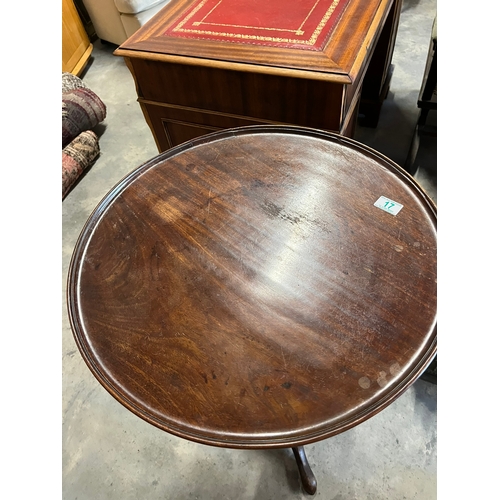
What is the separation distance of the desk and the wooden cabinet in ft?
4.56

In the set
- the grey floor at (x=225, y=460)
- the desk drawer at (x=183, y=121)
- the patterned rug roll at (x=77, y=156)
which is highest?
the desk drawer at (x=183, y=121)

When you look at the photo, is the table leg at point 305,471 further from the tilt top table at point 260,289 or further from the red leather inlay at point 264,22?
the red leather inlay at point 264,22

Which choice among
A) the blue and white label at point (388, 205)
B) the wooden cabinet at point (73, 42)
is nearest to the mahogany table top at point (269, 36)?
the blue and white label at point (388, 205)

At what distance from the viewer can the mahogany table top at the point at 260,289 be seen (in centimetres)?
58

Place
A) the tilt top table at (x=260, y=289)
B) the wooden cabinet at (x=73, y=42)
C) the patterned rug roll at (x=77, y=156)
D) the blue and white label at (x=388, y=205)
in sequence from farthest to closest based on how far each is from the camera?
the wooden cabinet at (x=73, y=42), the patterned rug roll at (x=77, y=156), the blue and white label at (x=388, y=205), the tilt top table at (x=260, y=289)

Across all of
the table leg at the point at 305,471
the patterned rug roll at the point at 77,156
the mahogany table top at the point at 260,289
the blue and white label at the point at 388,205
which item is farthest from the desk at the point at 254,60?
the table leg at the point at 305,471

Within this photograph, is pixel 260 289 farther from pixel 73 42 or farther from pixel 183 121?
pixel 73 42

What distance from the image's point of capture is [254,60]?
1019mm

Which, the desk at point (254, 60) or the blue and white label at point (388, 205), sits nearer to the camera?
the blue and white label at point (388, 205)

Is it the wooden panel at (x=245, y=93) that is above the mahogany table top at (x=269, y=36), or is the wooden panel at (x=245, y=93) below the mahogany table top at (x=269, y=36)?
below

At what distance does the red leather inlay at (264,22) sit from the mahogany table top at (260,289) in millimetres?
340

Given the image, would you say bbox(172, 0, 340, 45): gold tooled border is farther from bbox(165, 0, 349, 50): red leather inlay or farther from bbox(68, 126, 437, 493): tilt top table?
bbox(68, 126, 437, 493): tilt top table

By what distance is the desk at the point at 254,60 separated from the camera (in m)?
1.01

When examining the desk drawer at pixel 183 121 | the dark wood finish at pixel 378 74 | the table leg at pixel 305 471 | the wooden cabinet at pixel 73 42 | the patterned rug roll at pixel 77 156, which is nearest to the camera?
the table leg at pixel 305 471
